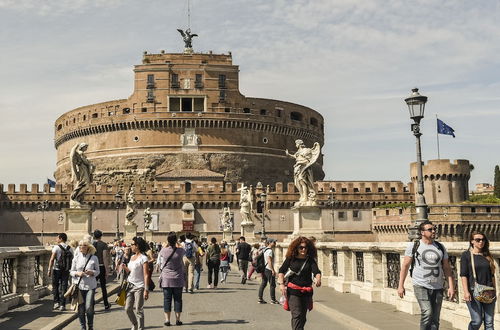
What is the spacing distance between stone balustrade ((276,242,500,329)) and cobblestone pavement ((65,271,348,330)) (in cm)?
129

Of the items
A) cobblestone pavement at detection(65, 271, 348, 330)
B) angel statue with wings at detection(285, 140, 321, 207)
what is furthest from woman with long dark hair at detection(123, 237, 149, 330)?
angel statue with wings at detection(285, 140, 321, 207)

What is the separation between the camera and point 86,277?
8.57 m

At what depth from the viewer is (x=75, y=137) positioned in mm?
81562

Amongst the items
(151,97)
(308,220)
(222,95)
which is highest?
(222,95)

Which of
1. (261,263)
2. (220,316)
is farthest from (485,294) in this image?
(261,263)

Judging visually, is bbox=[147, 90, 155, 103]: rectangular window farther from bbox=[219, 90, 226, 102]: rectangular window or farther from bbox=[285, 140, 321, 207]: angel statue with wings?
→ bbox=[285, 140, 321, 207]: angel statue with wings

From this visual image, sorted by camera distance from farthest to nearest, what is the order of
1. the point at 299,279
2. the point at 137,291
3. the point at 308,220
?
1. the point at 308,220
2. the point at 137,291
3. the point at 299,279

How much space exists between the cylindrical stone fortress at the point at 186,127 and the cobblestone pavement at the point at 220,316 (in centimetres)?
6063

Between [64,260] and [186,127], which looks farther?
[186,127]

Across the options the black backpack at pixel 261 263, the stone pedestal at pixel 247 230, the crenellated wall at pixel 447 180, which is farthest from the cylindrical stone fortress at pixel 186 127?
the black backpack at pixel 261 263

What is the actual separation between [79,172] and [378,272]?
331 inches

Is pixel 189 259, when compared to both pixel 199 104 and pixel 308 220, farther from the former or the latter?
pixel 199 104

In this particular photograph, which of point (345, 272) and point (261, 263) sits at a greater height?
point (261, 263)

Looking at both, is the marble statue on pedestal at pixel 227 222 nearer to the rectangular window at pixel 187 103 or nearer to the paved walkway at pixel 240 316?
the rectangular window at pixel 187 103
